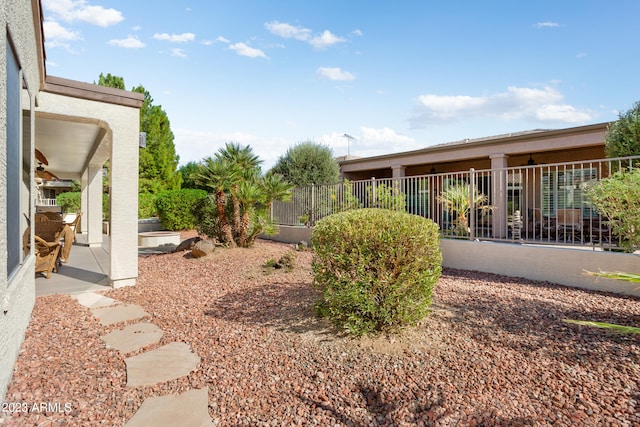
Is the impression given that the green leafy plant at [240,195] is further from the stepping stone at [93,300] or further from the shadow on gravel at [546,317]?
the shadow on gravel at [546,317]

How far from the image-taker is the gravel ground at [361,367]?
89.7 inches

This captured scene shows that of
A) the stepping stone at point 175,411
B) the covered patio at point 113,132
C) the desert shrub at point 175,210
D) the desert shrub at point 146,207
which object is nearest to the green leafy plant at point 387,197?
the covered patio at point 113,132

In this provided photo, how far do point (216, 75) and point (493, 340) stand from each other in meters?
12.4

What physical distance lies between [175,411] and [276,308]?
2.05 metres

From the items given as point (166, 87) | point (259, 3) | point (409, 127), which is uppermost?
point (409, 127)

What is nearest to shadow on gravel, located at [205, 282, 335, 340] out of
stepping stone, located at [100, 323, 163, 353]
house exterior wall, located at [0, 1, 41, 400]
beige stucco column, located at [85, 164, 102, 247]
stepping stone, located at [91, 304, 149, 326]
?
stepping stone, located at [100, 323, 163, 353]

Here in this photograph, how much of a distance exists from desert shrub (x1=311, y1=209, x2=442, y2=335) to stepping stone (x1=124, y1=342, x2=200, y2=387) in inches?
58.5

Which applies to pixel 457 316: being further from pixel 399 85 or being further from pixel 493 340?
pixel 399 85

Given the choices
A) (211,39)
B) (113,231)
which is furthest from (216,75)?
(113,231)

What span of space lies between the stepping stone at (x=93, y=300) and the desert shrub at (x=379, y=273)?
359 centimetres

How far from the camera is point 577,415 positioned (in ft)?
7.13

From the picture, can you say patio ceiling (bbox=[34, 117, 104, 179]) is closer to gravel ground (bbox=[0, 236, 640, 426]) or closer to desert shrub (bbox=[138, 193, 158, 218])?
gravel ground (bbox=[0, 236, 640, 426])

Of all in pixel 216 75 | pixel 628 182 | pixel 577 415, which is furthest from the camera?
pixel 216 75

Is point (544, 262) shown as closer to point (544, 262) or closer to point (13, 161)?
point (544, 262)
